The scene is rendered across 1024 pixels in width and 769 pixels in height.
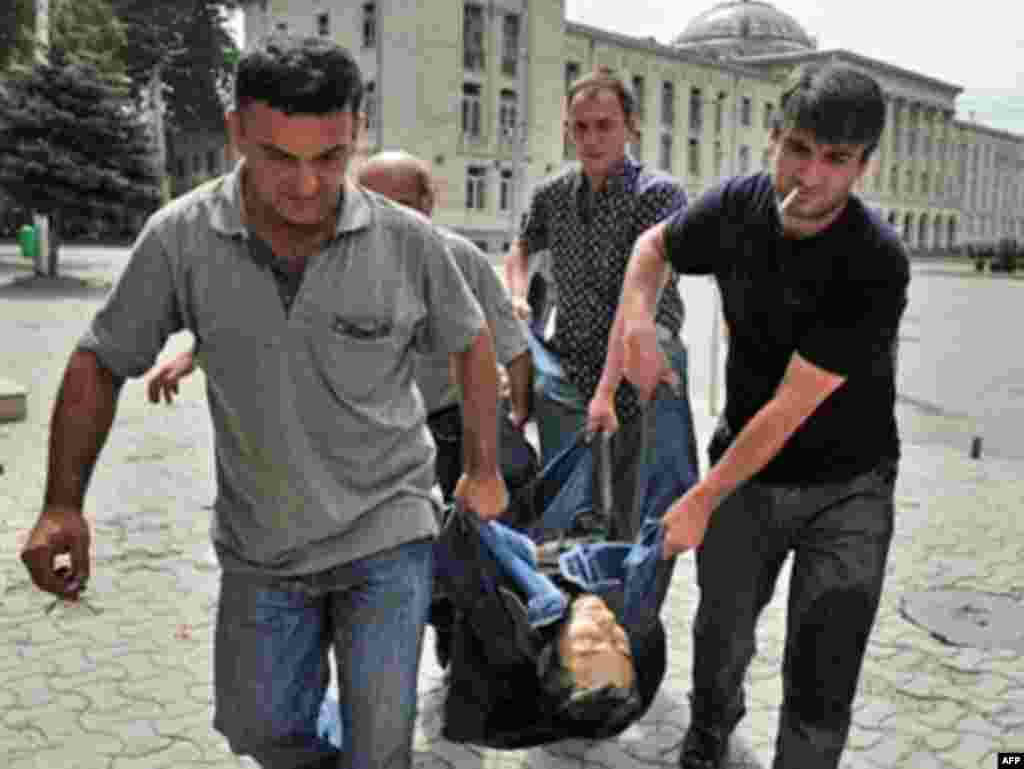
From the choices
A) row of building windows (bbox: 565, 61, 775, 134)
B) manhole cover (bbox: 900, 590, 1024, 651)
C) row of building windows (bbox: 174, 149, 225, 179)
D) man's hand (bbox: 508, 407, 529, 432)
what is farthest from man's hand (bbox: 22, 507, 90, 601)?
row of building windows (bbox: 565, 61, 775, 134)

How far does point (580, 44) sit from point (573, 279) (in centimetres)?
5845

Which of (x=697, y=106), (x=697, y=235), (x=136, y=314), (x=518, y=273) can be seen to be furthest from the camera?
(x=697, y=106)

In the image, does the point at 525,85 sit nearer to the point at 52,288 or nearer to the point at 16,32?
the point at 16,32

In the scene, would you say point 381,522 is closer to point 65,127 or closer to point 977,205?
point 65,127

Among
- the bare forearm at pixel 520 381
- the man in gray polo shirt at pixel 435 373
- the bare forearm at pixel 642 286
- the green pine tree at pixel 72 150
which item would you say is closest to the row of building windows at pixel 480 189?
the green pine tree at pixel 72 150

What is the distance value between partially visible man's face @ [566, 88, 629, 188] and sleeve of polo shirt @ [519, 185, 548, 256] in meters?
0.37

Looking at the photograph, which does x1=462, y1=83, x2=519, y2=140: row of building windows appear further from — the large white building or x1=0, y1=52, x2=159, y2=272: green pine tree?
x1=0, y1=52, x2=159, y2=272: green pine tree

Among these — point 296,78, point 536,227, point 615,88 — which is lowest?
point 536,227

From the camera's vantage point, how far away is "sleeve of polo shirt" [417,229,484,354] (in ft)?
8.46

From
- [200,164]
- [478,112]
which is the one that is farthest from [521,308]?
[200,164]

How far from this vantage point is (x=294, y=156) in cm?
233

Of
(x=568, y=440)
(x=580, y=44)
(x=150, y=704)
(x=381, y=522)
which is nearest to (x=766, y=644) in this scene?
(x=568, y=440)

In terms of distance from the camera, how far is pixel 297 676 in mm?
2650

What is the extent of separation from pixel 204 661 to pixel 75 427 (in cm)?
240
